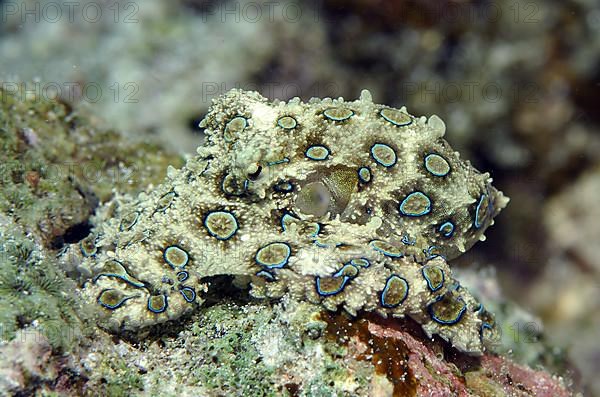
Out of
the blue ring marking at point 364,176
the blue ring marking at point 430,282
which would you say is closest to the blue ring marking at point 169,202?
the blue ring marking at point 364,176

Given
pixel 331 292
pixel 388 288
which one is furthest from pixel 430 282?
pixel 331 292

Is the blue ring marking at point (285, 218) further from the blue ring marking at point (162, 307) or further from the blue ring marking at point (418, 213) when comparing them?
the blue ring marking at point (162, 307)

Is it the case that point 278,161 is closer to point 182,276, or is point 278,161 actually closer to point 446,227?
point 182,276

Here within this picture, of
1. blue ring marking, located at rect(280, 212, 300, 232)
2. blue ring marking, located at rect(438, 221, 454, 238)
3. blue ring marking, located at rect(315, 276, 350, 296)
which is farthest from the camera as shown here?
blue ring marking, located at rect(438, 221, 454, 238)

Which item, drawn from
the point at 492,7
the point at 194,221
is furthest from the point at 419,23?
the point at 194,221

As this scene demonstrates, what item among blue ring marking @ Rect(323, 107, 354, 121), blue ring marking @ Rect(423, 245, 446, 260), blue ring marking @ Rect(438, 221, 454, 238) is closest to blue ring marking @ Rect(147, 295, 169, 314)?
blue ring marking @ Rect(323, 107, 354, 121)

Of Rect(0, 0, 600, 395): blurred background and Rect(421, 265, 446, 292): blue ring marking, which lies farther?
Rect(0, 0, 600, 395): blurred background

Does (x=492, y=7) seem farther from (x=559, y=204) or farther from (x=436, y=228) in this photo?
(x=436, y=228)

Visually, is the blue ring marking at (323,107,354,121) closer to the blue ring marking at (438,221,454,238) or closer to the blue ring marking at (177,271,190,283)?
the blue ring marking at (438,221,454,238)

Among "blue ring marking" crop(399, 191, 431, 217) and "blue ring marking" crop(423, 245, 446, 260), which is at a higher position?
"blue ring marking" crop(399, 191, 431, 217)
